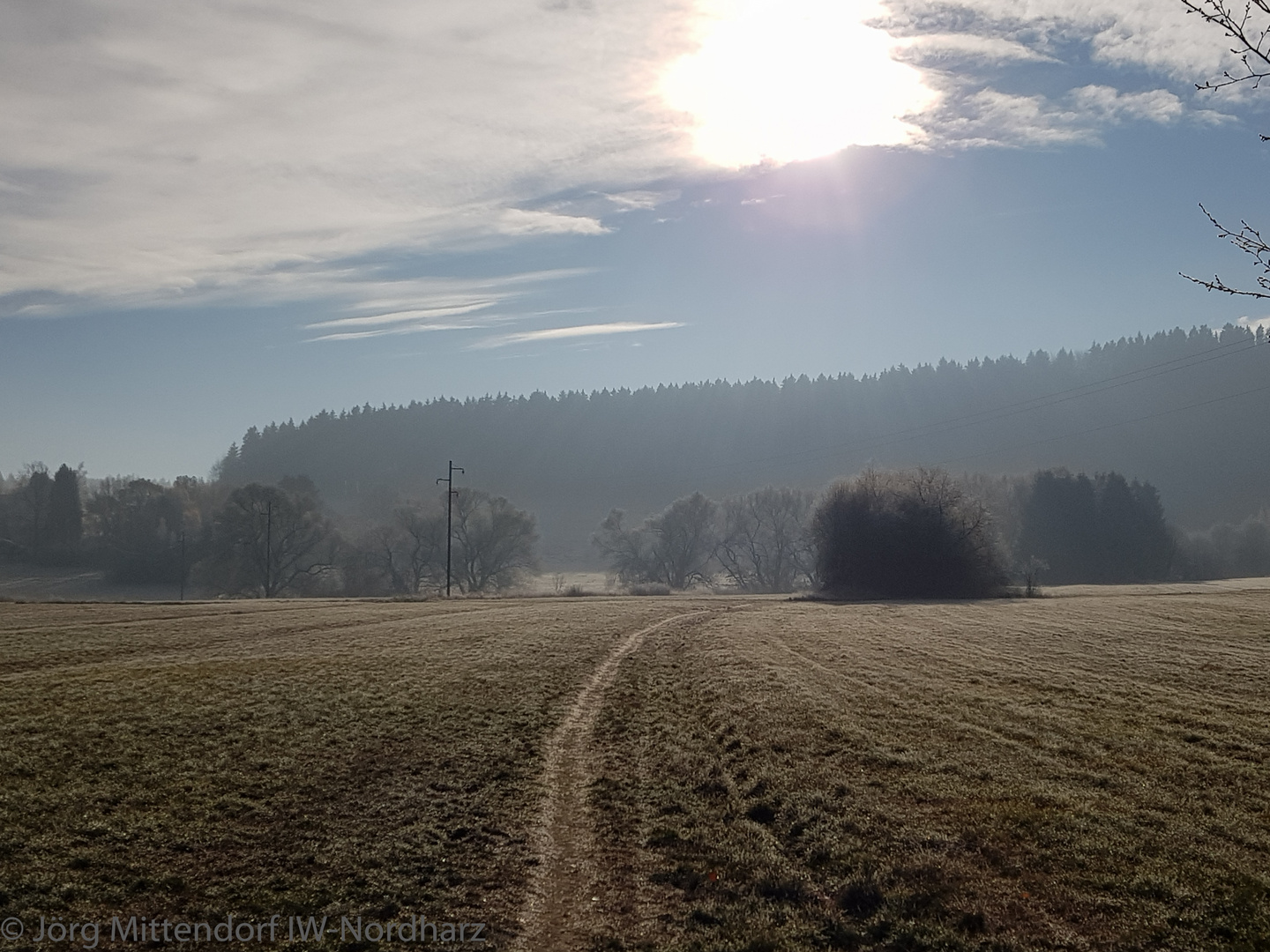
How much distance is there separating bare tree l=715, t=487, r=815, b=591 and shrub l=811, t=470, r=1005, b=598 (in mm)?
42290

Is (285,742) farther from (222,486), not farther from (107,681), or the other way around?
(222,486)

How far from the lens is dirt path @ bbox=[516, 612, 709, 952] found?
9886mm

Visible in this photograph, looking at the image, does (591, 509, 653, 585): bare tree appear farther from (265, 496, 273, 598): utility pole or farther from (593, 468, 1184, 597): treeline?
(265, 496, 273, 598): utility pole

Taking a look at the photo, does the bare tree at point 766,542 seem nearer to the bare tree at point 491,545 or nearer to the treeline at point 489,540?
the treeline at point 489,540

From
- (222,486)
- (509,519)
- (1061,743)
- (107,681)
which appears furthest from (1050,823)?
(222,486)

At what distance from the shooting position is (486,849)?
Result: 12.4 metres

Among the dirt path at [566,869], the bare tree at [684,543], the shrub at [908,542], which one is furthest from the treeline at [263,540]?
the dirt path at [566,869]

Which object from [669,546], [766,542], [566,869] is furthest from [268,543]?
[566,869]

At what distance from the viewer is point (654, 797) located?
14641 mm

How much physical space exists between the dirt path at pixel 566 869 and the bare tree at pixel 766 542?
341 ft

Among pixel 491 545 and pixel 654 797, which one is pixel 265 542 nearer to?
pixel 491 545

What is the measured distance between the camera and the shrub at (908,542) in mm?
72812

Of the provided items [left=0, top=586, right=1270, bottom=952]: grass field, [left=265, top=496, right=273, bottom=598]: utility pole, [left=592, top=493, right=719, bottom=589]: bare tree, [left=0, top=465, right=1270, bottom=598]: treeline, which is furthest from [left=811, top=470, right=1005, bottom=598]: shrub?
[left=265, top=496, right=273, bottom=598]: utility pole

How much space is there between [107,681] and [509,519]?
94132 mm
